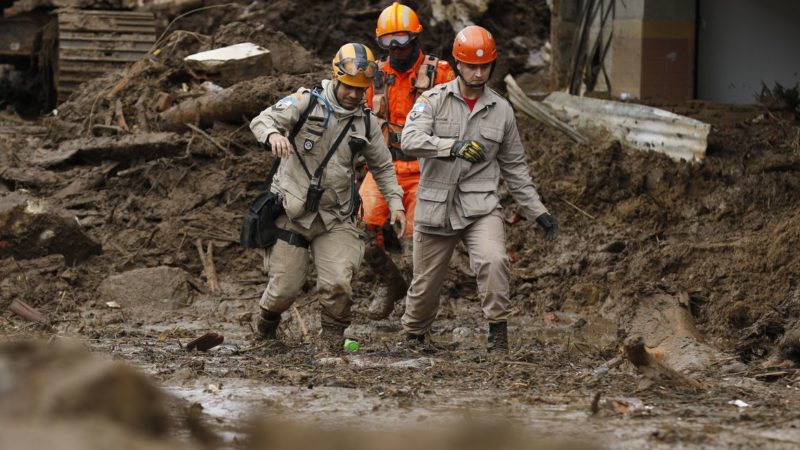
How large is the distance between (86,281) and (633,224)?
16.5ft

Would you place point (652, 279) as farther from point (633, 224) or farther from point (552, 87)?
point (552, 87)

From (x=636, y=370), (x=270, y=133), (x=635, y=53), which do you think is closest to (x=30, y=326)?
(x=270, y=133)

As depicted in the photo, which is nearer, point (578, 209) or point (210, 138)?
point (578, 209)

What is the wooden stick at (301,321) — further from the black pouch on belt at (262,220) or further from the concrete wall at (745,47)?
the concrete wall at (745,47)

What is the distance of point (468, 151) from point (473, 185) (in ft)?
1.66

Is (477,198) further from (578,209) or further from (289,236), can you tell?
(578,209)

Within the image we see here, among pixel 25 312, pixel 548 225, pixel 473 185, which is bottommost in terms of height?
pixel 25 312

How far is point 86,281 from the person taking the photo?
439 inches

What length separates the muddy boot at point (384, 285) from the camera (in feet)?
32.0

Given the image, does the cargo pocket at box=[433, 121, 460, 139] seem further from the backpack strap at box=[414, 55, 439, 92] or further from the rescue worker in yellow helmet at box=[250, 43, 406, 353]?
the backpack strap at box=[414, 55, 439, 92]

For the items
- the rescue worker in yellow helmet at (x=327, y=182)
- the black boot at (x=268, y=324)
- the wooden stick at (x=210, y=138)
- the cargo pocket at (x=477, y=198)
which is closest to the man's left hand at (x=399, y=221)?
the rescue worker in yellow helmet at (x=327, y=182)

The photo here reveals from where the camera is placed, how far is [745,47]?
1402 cm

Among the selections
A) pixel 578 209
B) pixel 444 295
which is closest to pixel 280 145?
pixel 444 295

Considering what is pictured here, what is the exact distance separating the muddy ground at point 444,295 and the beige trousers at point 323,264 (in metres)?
0.39
